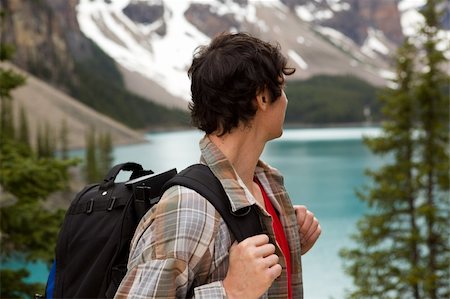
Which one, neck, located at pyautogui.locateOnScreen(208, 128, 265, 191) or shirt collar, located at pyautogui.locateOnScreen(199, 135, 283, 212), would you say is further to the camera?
neck, located at pyautogui.locateOnScreen(208, 128, 265, 191)

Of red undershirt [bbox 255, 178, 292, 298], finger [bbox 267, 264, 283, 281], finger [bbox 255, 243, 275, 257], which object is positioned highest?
red undershirt [bbox 255, 178, 292, 298]

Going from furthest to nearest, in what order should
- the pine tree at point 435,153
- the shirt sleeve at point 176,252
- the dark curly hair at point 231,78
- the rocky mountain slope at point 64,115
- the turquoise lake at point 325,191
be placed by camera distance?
the rocky mountain slope at point 64,115 < the turquoise lake at point 325,191 < the pine tree at point 435,153 < the dark curly hair at point 231,78 < the shirt sleeve at point 176,252

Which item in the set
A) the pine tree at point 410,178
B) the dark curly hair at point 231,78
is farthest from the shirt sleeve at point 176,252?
the pine tree at point 410,178

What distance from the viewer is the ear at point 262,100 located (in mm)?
1485

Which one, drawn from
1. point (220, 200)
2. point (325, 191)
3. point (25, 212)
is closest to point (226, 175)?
point (220, 200)

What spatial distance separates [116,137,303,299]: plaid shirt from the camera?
4.22ft

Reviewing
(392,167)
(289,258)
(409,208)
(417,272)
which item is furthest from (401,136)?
(289,258)

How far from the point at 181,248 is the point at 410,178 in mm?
13349

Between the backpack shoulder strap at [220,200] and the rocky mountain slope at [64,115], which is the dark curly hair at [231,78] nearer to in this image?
the backpack shoulder strap at [220,200]

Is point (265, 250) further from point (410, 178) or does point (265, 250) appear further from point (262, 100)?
point (410, 178)

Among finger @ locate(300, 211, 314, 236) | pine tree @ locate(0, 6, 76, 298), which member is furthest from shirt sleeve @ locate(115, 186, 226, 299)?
pine tree @ locate(0, 6, 76, 298)

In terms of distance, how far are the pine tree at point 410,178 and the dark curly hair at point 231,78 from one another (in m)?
12.6

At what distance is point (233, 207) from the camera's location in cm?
134

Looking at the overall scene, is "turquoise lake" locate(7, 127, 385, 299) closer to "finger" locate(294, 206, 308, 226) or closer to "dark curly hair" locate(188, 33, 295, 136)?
"finger" locate(294, 206, 308, 226)
